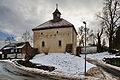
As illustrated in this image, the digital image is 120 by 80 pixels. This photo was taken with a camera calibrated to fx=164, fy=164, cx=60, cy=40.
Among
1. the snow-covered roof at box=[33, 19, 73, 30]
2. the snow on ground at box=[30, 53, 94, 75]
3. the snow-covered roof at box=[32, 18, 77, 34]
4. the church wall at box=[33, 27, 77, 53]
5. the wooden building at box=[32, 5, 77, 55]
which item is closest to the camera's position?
the snow on ground at box=[30, 53, 94, 75]

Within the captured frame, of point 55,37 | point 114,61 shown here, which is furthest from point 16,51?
point 114,61

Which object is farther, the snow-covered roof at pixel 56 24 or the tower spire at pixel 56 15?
the tower spire at pixel 56 15

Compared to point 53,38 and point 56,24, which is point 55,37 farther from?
point 56,24

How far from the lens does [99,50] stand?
5469 centimetres

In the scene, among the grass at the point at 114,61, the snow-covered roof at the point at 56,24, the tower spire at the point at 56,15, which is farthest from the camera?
the tower spire at the point at 56,15

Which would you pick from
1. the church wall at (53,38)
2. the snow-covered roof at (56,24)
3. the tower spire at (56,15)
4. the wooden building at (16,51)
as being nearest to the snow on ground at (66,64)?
the church wall at (53,38)

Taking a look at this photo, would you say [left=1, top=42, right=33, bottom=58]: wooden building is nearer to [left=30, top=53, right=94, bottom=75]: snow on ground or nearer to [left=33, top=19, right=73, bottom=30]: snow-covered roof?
[left=33, top=19, right=73, bottom=30]: snow-covered roof

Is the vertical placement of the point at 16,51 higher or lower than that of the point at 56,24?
lower

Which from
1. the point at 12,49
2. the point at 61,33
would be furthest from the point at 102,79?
the point at 12,49

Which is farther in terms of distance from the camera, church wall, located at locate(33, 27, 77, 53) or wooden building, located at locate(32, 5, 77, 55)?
church wall, located at locate(33, 27, 77, 53)

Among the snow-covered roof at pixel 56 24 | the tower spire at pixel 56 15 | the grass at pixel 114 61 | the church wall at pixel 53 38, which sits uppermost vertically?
the tower spire at pixel 56 15

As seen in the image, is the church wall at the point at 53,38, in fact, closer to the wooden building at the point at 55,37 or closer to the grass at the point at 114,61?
the wooden building at the point at 55,37

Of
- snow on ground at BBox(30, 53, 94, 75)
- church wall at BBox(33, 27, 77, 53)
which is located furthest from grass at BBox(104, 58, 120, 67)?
church wall at BBox(33, 27, 77, 53)

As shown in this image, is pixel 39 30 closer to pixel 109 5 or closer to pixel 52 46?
pixel 52 46
